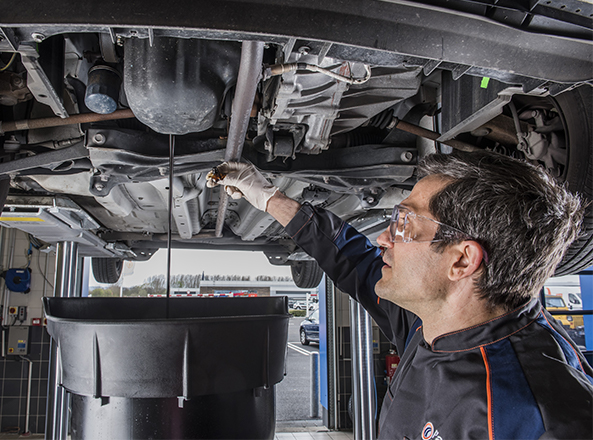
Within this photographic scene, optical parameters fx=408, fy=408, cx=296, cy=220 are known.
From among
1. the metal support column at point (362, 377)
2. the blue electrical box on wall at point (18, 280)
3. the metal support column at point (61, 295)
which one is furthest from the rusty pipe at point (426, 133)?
the blue electrical box on wall at point (18, 280)

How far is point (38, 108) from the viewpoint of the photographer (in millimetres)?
1549

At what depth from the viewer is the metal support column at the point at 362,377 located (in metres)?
3.10

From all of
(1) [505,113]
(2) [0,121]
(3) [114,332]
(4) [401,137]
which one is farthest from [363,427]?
(2) [0,121]

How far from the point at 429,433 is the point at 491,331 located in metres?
0.25

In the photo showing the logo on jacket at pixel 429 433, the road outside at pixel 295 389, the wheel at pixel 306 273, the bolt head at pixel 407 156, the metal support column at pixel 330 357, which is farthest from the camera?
the road outside at pixel 295 389

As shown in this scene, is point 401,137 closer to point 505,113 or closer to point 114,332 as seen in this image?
point 505,113

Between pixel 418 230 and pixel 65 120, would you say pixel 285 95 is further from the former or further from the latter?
pixel 65 120

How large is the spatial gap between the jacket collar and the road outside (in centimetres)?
381

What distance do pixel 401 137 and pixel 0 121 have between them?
153cm

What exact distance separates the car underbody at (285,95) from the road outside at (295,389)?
319cm

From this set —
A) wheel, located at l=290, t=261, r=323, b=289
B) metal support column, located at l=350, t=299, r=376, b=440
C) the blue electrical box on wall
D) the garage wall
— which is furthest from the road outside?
the blue electrical box on wall

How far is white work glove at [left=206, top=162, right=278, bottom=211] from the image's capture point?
1.48 m

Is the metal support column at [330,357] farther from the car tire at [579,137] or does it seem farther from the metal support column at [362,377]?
the car tire at [579,137]

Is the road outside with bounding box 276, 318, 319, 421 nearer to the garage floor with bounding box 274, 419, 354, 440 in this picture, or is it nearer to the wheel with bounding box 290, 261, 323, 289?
the garage floor with bounding box 274, 419, 354, 440
